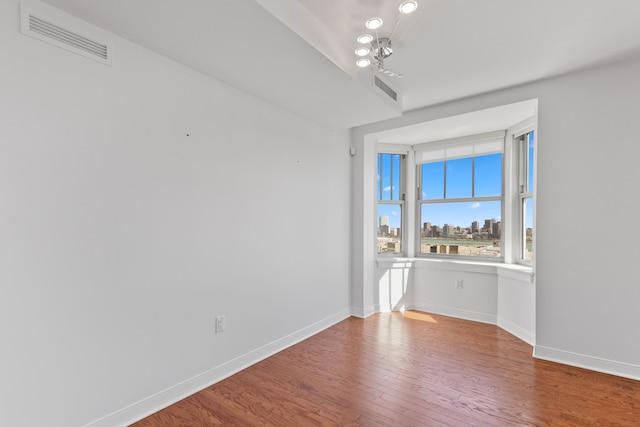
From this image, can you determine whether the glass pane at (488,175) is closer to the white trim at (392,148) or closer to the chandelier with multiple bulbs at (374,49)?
the white trim at (392,148)

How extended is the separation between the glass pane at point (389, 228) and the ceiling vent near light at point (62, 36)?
12.6ft

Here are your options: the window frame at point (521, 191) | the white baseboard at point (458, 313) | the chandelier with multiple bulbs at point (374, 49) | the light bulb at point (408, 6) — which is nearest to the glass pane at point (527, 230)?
the window frame at point (521, 191)

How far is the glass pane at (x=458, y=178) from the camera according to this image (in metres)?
4.56

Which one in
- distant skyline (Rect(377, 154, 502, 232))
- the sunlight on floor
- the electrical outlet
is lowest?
the sunlight on floor

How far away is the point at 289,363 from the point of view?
2.88 meters

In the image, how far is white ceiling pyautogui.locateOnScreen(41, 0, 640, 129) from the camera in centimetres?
181

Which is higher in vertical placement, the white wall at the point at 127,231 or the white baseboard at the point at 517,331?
the white wall at the point at 127,231

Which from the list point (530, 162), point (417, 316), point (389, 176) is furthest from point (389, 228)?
point (530, 162)

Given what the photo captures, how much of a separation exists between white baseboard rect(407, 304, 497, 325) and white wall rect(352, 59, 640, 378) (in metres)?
1.01

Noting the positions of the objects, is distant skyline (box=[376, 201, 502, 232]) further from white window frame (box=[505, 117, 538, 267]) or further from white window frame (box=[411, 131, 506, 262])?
white window frame (box=[505, 117, 538, 267])

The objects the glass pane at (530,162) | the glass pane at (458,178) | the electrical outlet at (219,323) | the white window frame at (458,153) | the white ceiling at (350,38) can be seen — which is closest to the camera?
the white ceiling at (350,38)

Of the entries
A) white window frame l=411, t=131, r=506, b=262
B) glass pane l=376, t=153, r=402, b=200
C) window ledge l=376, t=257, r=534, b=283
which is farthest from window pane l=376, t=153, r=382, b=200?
window ledge l=376, t=257, r=534, b=283

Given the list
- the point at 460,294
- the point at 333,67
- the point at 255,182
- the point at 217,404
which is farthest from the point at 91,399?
the point at 460,294

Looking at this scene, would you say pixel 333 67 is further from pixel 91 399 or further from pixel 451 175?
pixel 451 175
